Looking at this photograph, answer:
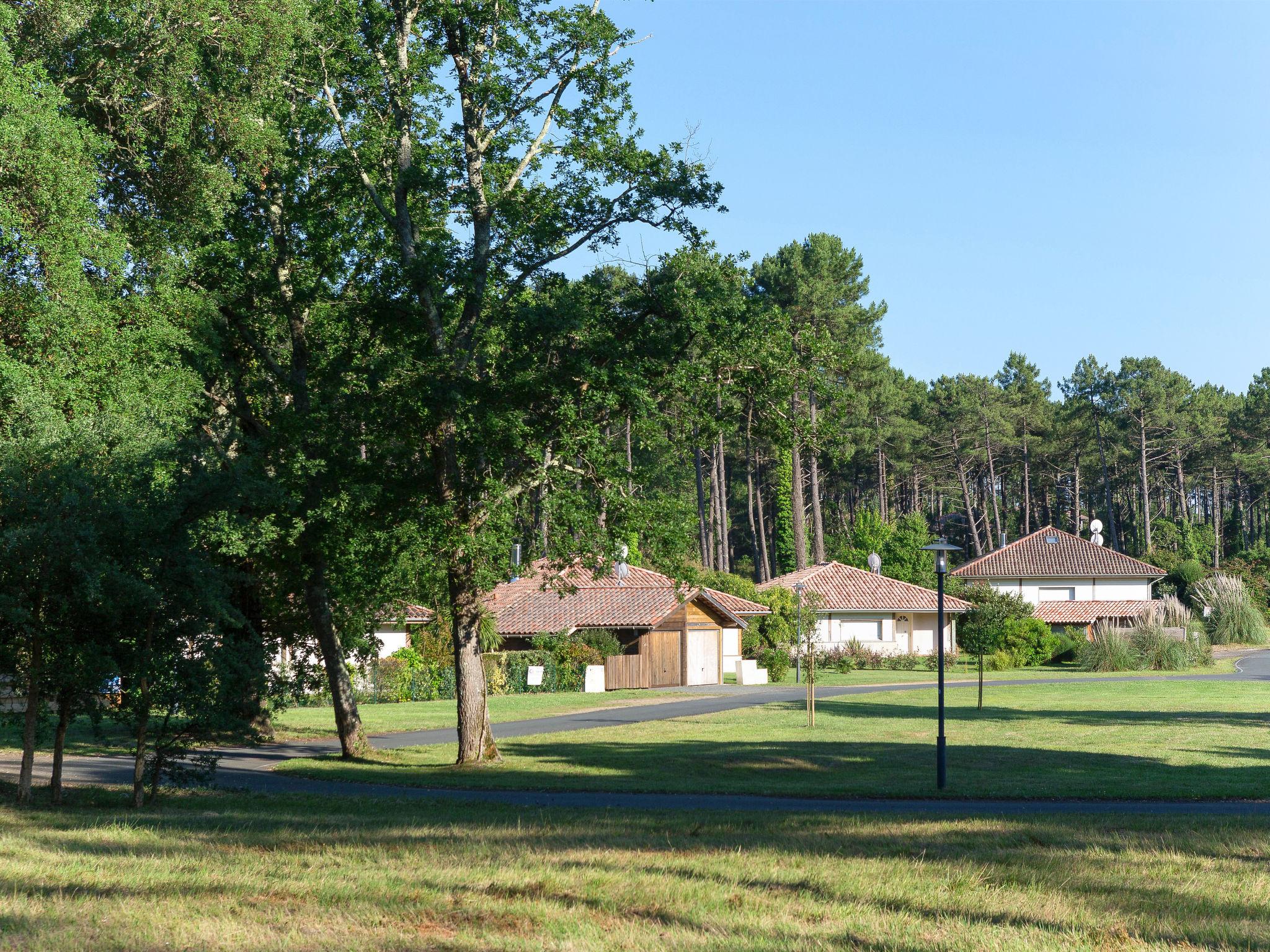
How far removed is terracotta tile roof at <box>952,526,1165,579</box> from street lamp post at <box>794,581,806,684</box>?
21.3 meters

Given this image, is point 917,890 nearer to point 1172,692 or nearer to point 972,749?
point 972,749

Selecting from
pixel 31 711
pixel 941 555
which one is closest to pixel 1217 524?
pixel 941 555

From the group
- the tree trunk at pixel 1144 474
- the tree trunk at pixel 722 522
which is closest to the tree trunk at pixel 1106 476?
the tree trunk at pixel 1144 474

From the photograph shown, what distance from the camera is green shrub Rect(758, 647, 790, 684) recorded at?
50.1m

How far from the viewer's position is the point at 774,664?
167 feet

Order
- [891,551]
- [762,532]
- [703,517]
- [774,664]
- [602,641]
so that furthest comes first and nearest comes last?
[762,532]
[891,551]
[703,517]
[774,664]
[602,641]

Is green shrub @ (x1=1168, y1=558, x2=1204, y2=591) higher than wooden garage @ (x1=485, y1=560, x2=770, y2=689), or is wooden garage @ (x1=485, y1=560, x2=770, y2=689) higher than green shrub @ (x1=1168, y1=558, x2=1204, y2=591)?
green shrub @ (x1=1168, y1=558, x2=1204, y2=591)

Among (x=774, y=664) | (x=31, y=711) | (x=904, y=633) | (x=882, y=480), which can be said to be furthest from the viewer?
(x=882, y=480)

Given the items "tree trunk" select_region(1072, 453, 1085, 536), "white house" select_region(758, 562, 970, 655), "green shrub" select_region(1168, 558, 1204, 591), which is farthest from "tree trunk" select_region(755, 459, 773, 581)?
Result: "green shrub" select_region(1168, 558, 1204, 591)

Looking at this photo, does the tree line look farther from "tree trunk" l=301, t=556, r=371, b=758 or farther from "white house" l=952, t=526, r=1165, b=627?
"white house" l=952, t=526, r=1165, b=627

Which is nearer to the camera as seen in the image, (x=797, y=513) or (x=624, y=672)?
(x=624, y=672)

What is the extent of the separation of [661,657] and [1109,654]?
21.4 m

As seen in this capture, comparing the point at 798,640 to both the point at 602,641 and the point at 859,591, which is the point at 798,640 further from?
the point at 859,591

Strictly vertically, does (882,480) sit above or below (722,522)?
above
